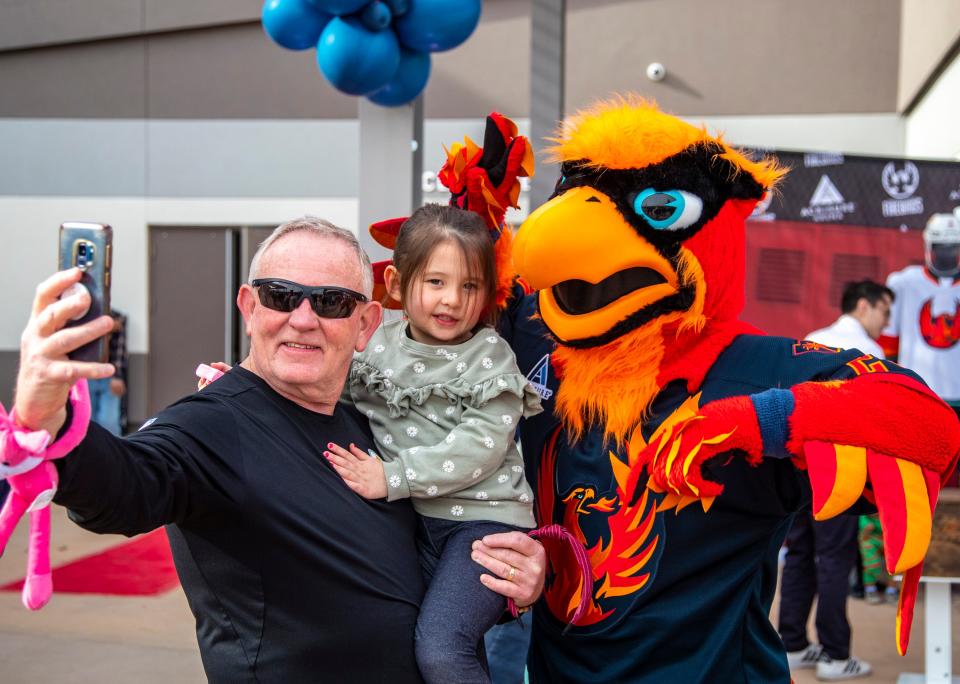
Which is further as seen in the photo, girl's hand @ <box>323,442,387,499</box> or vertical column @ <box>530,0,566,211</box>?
vertical column @ <box>530,0,566,211</box>

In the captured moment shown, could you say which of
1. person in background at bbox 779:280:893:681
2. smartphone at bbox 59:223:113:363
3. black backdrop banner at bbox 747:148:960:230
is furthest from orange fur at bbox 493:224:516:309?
black backdrop banner at bbox 747:148:960:230

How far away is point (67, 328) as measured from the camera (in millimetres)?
1091

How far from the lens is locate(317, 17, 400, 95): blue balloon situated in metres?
3.96

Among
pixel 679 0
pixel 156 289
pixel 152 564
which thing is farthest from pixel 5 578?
pixel 679 0

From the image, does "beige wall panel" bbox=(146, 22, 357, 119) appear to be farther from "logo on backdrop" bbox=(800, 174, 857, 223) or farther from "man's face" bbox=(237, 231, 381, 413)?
"man's face" bbox=(237, 231, 381, 413)

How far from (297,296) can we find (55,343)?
0.66m

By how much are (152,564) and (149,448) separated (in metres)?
5.20

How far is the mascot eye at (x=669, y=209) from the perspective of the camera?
73.9 inches

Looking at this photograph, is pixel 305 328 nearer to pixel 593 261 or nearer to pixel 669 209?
pixel 593 261

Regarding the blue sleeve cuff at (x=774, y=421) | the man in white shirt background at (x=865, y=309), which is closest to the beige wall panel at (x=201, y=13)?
the man in white shirt background at (x=865, y=309)

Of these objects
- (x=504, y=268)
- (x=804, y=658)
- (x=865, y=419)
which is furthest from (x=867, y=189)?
(x=865, y=419)

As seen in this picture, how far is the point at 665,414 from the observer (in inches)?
73.9


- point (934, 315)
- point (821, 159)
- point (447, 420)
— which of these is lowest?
point (447, 420)

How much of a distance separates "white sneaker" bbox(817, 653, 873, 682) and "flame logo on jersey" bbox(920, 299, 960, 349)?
87.2 inches
